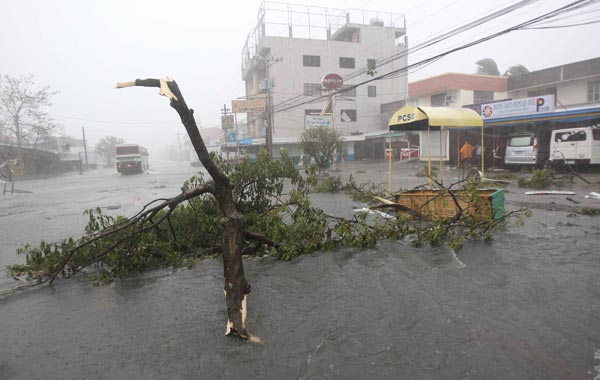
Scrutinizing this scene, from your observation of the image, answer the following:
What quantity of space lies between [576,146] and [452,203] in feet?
43.8

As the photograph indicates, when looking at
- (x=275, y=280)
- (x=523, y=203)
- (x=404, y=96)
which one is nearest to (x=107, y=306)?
(x=275, y=280)

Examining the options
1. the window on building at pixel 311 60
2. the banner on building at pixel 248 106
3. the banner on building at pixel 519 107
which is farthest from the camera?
the window on building at pixel 311 60

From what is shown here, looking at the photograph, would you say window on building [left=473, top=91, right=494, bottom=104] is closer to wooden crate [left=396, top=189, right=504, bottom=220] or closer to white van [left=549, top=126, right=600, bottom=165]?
white van [left=549, top=126, right=600, bottom=165]

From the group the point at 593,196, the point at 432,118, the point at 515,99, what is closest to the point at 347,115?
the point at 515,99

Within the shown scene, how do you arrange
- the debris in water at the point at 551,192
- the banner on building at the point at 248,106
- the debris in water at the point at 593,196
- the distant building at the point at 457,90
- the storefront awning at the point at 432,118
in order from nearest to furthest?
the debris in water at the point at 593,196, the storefront awning at the point at 432,118, the debris in water at the point at 551,192, the distant building at the point at 457,90, the banner on building at the point at 248,106

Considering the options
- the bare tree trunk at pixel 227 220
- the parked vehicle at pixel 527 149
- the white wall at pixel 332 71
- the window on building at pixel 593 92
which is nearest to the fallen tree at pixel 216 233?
the bare tree trunk at pixel 227 220

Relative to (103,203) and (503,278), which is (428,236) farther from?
(103,203)

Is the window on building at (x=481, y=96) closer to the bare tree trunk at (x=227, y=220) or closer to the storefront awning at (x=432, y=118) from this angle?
the storefront awning at (x=432, y=118)

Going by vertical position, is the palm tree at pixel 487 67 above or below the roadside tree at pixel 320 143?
above

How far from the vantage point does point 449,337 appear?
3400mm

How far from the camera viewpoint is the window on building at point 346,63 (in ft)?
164

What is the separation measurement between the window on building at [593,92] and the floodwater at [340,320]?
3051 cm

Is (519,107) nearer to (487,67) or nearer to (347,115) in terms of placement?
(347,115)

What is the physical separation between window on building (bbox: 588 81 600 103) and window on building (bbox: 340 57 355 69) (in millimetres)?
28147
